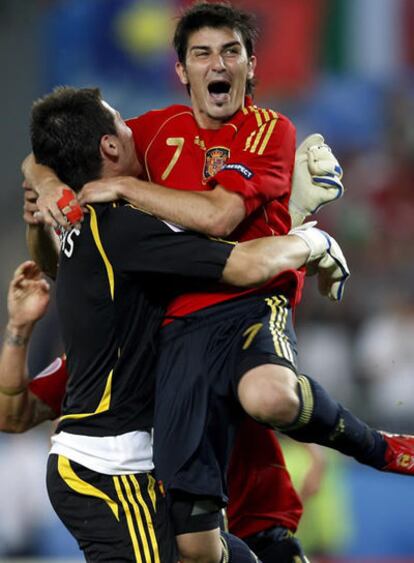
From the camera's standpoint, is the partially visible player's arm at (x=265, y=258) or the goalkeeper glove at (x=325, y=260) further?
the goalkeeper glove at (x=325, y=260)

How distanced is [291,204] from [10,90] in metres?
7.89

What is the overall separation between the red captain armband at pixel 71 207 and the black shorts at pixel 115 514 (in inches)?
28.5

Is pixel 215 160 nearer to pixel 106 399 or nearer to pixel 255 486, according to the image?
pixel 106 399

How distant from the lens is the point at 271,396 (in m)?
3.62

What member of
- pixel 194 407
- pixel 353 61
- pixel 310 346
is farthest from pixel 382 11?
pixel 194 407

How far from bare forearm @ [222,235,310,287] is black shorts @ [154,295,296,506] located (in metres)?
0.16

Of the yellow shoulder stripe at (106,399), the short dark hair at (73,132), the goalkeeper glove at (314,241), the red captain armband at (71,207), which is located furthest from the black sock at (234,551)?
the short dark hair at (73,132)

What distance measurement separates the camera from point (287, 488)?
173 inches

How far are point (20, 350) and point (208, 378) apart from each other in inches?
32.2

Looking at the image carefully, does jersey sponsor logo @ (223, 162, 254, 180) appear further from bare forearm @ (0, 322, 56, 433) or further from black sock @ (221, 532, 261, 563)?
black sock @ (221, 532, 261, 563)

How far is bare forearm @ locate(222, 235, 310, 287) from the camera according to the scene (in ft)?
12.4

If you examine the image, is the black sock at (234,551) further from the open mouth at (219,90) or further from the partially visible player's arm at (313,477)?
the open mouth at (219,90)

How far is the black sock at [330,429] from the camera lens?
12.1ft

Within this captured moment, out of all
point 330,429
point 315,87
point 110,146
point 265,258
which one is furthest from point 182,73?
point 315,87
